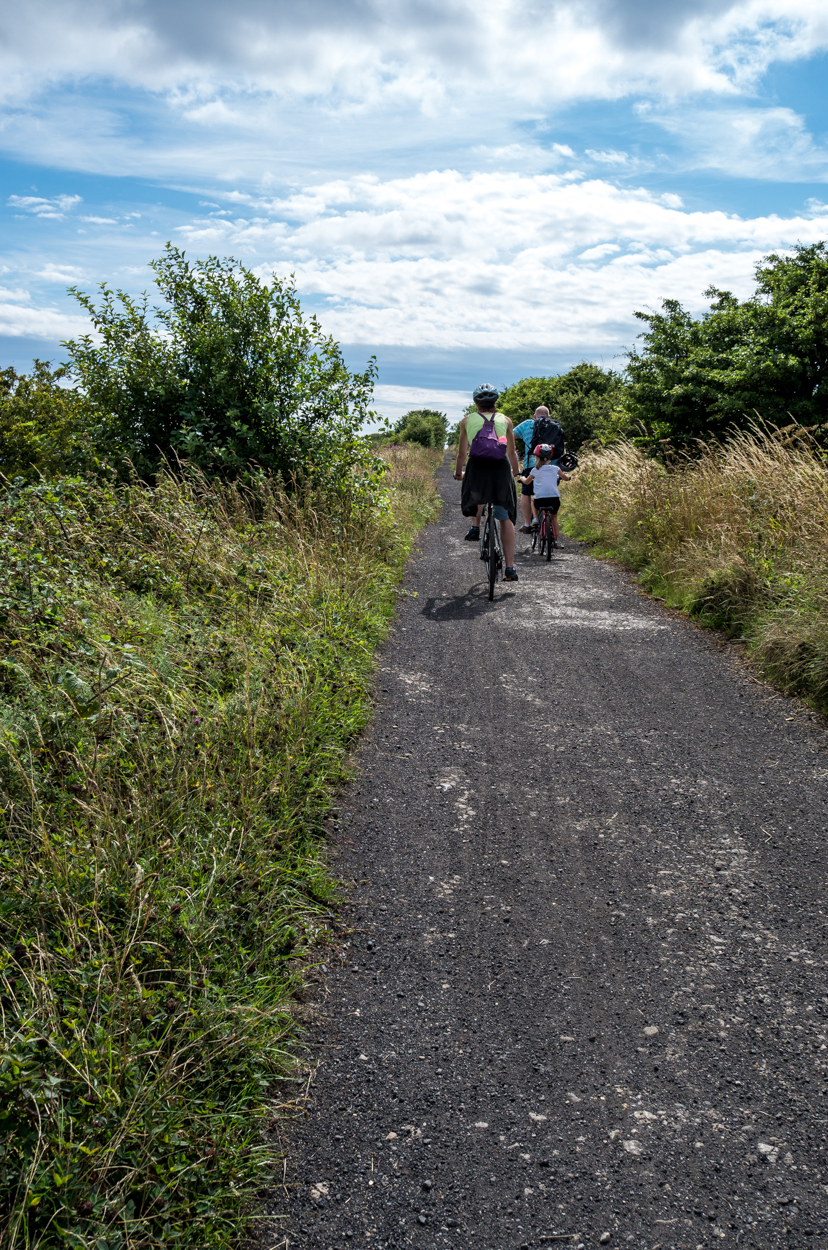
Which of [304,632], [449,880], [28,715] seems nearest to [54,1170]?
[449,880]

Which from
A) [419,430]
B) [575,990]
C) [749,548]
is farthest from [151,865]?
[419,430]

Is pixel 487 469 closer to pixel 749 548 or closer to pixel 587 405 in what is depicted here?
pixel 749 548

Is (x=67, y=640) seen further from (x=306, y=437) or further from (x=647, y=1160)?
(x=306, y=437)

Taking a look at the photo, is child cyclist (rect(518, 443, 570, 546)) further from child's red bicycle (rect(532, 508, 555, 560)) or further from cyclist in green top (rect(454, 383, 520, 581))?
cyclist in green top (rect(454, 383, 520, 581))

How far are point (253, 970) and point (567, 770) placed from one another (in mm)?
2428

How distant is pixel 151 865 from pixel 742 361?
1347 cm

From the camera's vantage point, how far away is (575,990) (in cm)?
286

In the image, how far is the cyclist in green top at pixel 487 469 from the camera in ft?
28.1

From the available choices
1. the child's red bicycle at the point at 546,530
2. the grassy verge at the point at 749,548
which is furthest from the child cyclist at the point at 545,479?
the grassy verge at the point at 749,548

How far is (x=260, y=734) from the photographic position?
422 cm

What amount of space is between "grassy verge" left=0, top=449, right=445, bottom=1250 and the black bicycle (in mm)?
2921

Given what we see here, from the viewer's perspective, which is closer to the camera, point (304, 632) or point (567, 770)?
point (567, 770)

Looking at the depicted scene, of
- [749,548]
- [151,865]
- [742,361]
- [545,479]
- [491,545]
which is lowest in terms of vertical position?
[151,865]

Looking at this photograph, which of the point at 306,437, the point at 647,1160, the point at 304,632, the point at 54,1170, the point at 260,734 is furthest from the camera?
the point at 306,437
